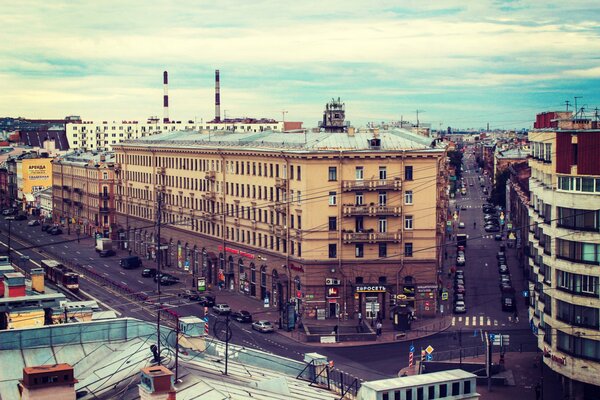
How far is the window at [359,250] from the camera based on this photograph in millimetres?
89312

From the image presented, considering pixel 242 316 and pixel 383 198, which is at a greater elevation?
pixel 383 198

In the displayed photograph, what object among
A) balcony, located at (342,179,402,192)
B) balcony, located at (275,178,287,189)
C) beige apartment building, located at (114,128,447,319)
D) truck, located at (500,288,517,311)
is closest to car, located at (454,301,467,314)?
beige apartment building, located at (114,128,447,319)

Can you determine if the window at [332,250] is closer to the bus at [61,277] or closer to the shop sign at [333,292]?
the shop sign at [333,292]

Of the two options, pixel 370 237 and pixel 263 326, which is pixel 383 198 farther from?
pixel 263 326

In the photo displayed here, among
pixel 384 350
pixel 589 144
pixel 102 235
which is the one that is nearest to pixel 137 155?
pixel 102 235

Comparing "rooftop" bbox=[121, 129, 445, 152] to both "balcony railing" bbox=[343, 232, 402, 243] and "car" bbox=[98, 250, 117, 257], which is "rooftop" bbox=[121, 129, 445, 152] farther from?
"car" bbox=[98, 250, 117, 257]

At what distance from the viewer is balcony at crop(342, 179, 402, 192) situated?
89.1m

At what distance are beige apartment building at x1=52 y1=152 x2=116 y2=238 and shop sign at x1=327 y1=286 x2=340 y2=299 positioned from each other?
66.0 m

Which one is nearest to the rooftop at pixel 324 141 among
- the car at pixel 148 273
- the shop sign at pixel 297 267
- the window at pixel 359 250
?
the window at pixel 359 250

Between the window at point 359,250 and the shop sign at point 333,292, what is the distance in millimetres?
3515

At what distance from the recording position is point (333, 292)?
8900cm

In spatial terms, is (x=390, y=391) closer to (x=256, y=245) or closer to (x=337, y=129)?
(x=256, y=245)

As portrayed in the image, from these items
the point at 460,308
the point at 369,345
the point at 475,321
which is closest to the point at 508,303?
the point at 460,308

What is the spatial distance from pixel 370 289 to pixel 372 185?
30.3 ft
